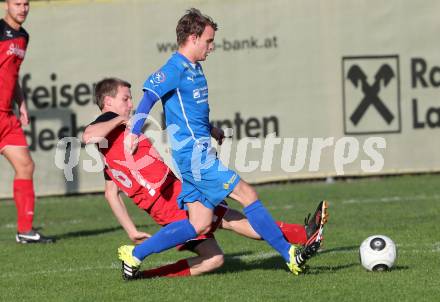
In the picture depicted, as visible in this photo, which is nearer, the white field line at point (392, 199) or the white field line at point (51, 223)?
the white field line at point (51, 223)

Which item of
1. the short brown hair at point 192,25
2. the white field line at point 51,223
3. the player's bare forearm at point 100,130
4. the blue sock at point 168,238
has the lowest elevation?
the white field line at point 51,223

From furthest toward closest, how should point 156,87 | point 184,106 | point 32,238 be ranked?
point 32,238
point 184,106
point 156,87

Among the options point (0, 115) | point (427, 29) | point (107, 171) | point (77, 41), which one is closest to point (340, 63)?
point (427, 29)

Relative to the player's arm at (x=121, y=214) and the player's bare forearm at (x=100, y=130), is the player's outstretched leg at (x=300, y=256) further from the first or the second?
the player's bare forearm at (x=100, y=130)

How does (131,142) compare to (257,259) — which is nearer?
(131,142)

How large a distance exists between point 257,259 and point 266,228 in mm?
1310

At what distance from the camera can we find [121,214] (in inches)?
320

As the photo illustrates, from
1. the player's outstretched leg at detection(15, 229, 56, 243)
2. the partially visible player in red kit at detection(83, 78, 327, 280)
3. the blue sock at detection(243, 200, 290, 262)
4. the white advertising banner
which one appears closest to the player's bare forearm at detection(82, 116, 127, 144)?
the partially visible player in red kit at detection(83, 78, 327, 280)

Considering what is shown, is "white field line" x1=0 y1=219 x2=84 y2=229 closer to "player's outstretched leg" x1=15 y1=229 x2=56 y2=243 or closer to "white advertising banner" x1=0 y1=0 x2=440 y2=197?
"player's outstretched leg" x1=15 y1=229 x2=56 y2=243

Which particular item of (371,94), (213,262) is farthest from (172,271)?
(371,94)

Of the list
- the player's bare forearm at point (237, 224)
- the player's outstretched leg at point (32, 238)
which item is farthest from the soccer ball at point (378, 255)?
the player's outstretched leg at point (32, 238)

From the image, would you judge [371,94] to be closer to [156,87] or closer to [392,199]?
[392,199]

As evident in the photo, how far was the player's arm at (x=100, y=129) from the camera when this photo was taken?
775cm

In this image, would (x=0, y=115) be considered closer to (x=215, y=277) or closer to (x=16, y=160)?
(x=16, y=160)
